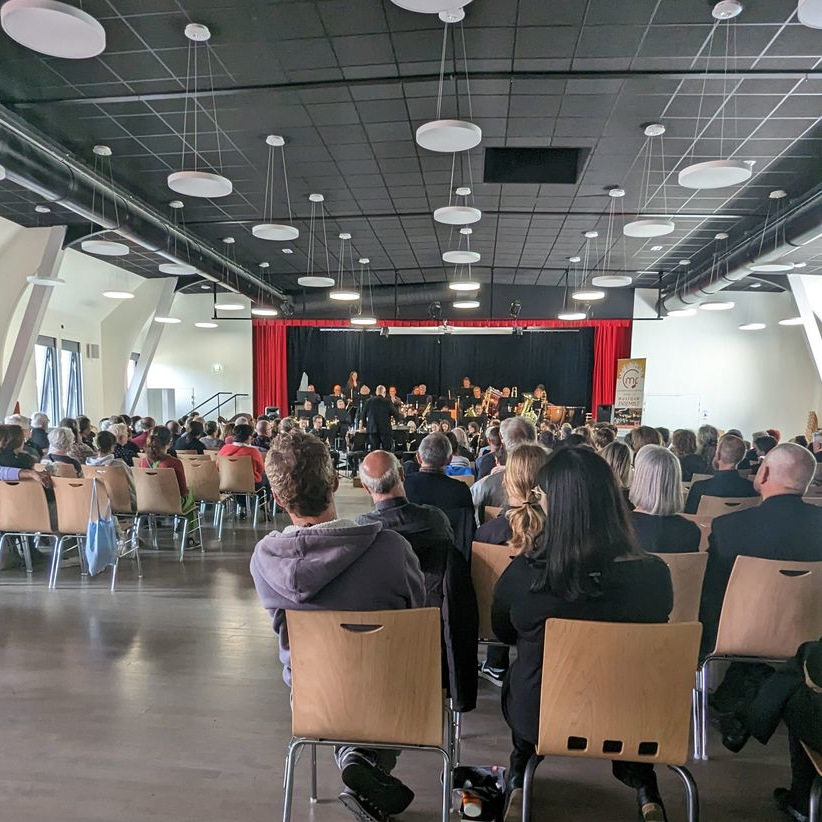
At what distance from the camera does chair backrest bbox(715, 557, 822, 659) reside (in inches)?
91.8

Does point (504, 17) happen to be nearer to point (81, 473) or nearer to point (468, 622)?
point (468, 622)

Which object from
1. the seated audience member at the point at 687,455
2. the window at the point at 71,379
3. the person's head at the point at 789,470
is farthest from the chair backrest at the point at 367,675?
the window at the point at 71,379

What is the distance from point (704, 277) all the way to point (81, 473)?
11.2 m

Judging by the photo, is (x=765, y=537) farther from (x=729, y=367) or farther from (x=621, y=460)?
(x=729, y=367)

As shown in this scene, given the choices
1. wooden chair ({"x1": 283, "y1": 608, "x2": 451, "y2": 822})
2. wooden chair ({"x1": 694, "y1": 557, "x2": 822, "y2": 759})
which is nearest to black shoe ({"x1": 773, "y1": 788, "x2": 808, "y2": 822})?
wooden chair ({"x1": 694, "y1": 557, "x2": 822, "y2": 759})

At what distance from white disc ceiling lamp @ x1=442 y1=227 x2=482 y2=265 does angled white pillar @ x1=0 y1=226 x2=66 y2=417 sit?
6.07 metres

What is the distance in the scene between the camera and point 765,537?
8.65ft

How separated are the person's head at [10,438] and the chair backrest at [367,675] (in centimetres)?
428

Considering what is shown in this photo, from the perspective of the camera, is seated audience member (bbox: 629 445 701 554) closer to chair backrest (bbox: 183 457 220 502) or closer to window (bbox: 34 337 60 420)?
chair backrest (bbox: 183 457 220 502)

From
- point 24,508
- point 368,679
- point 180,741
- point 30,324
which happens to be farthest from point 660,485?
point 30,324

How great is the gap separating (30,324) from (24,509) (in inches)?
236

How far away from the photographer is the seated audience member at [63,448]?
5.50 metres

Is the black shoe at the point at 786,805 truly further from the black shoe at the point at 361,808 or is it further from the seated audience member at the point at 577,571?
the black shoe at the point at 361,808

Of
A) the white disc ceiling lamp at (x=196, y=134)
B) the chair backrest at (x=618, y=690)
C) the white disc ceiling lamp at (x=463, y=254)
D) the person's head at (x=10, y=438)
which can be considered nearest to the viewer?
the chair backrest at (x=618, y=690)
